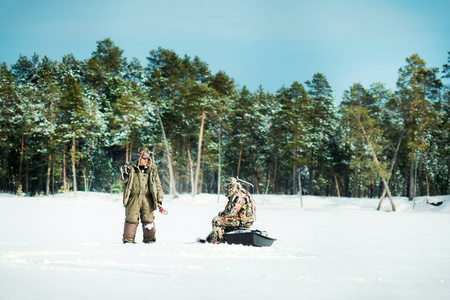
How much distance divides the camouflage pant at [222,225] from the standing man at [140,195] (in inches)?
45.4

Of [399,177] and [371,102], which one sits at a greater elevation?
[371,102]

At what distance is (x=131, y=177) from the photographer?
298 inches

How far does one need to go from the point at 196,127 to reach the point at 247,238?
3267 cm

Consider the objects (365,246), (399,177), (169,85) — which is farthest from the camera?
(399,177)

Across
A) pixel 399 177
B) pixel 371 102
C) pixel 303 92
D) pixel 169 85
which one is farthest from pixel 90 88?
pixel 399 177

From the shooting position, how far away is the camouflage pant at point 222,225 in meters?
7.77

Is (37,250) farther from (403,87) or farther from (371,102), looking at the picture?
(371,102)

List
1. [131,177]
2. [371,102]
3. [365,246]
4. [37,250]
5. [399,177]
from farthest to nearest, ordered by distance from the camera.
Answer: [399,177], [371,102], [365,246], [131,177], [37,250]

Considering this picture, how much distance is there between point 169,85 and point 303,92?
14748 millimetres

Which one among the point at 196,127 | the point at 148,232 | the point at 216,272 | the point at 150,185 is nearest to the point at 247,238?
the point at 148,232

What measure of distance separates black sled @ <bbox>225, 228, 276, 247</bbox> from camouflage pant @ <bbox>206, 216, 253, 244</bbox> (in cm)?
13

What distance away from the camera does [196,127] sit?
39750 mm

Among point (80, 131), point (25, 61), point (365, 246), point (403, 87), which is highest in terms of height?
point (25, 61)

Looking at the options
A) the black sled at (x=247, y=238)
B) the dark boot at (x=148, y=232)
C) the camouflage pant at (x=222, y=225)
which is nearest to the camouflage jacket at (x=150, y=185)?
the dark boot at (x=148, y=232)
